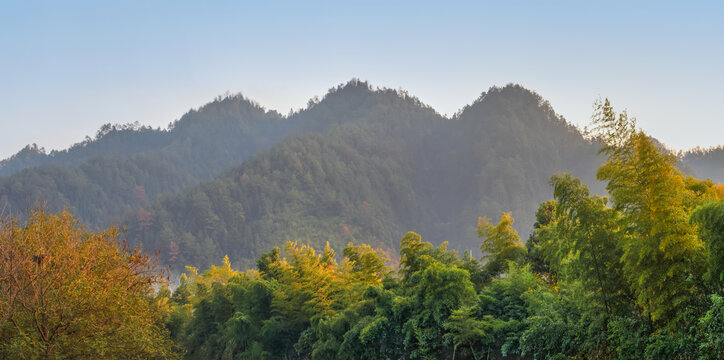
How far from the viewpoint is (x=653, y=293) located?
9305 mm

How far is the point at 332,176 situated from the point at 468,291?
408 ft

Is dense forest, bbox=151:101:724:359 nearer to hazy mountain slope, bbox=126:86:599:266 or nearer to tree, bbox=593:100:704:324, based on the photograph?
tree, bbox=593:100:704:324

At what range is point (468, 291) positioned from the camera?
15320mm

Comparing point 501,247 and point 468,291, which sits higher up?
point 501,247

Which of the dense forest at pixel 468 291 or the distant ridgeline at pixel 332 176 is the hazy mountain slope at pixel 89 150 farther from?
the dense forest at pixel 468 291

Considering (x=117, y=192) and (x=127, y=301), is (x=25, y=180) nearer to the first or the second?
(x=117, y=192)

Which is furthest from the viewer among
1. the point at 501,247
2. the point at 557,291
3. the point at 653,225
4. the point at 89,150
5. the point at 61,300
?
the point at 89,150

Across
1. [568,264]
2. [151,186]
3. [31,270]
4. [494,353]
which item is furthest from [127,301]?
[151,186]

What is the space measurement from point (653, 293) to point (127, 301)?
1384 centimetres

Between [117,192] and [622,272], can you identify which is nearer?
[622,272]

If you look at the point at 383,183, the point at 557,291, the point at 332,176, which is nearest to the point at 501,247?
the point at 557,291

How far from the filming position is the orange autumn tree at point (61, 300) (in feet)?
43.8

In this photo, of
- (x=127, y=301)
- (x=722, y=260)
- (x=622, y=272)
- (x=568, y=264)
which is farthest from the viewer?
(x=127, y=301)

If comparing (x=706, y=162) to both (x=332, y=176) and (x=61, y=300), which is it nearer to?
(x=332, y=176)
